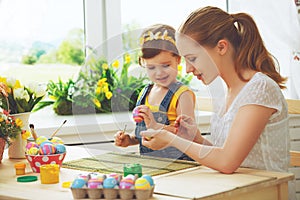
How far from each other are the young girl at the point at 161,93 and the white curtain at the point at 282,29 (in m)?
1.36

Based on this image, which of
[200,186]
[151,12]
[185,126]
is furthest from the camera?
[151,12]

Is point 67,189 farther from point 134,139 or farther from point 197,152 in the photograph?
point 197,152

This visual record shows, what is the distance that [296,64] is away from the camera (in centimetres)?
324

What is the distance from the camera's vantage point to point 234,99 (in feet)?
7.04

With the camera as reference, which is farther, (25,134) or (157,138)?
(25,134)

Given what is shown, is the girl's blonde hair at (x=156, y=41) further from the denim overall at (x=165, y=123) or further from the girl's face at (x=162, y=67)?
the denim overall at (x=165, y=123)

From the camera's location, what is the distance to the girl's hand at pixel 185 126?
1.99 metres

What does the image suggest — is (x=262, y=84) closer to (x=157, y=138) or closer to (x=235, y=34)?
(x=235, y=34)

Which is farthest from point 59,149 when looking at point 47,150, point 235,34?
point 235,34

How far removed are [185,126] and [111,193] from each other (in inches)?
17.6

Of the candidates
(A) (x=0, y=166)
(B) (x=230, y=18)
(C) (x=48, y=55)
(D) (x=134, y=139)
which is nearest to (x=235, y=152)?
(D) (x=134, y=139)

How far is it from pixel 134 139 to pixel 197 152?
21 centimetres

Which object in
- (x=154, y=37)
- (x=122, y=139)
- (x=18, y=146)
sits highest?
(x=154, y=37)

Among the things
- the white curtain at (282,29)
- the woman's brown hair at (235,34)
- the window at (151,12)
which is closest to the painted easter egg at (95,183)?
the woman's brown hair at (235,34)
